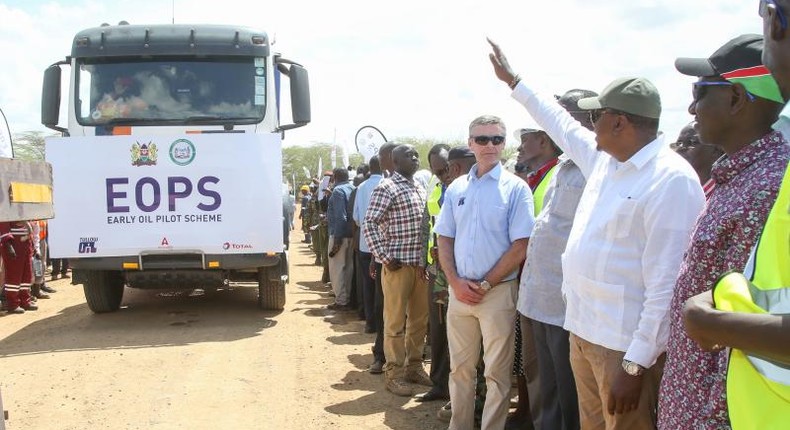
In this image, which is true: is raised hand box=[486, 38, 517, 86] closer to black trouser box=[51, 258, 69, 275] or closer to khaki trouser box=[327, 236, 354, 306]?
khaki trouser box=[327, 236, 354, 306]

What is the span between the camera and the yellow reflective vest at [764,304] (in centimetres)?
122

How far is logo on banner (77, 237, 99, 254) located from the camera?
25.3 ft

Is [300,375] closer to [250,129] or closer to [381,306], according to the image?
[381,306]

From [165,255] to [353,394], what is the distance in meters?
3.33

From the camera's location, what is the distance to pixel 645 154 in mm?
2676

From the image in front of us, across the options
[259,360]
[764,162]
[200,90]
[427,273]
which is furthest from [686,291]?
[200,90]

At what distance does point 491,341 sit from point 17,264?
7623mm

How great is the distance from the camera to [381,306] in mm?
6543

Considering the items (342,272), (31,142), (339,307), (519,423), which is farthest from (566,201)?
(31,142)

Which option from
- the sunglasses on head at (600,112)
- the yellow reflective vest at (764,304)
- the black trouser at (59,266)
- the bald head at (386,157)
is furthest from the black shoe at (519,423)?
the black trouser at (59,266)

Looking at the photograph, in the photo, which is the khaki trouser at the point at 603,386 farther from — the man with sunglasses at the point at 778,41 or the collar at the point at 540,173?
the collar at the point at 540,173

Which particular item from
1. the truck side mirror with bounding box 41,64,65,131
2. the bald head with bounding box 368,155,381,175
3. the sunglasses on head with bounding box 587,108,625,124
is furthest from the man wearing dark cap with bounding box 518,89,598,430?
the truck side mirror with bounding box 41,64,65,131

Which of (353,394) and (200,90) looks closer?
(353,394)

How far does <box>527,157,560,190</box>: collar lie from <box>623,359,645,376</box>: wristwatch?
1950 millimetres
